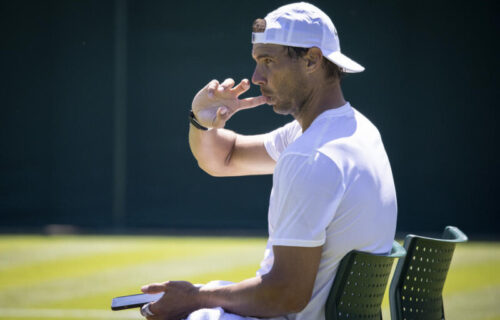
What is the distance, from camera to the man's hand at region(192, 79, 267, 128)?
11.0 ft

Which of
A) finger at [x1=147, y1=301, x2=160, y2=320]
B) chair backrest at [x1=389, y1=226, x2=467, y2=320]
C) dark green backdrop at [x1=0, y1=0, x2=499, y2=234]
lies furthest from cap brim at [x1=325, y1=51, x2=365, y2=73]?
dark green backdrop at [x1=0, y1=0, x2=499, y2=234]

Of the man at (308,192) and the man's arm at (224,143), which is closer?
the man at (308,192)

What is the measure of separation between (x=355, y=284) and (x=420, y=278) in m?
0.34

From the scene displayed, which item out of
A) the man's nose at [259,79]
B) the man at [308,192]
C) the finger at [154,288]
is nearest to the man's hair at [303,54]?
the man at [308,192]

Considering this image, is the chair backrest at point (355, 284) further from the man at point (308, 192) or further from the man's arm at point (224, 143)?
the man's arm at point (224, 143)

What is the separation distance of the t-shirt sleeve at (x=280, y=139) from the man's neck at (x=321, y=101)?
2.20ft

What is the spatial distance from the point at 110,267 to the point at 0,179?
516 centimetres

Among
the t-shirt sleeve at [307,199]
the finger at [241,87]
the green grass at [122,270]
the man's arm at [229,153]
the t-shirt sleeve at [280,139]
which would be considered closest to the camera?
the t-shirt sleeve at [307,199]

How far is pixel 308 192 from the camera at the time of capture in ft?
7.52

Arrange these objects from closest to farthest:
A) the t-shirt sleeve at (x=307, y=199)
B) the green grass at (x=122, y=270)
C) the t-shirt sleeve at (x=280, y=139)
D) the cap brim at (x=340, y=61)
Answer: the t-shirt sleeve at (x=307, y=199)
the cap brim at (x=340, y=61)
the t-shirt sleeve at (x=280, y=139)
the green grass at (x=122, y=270)

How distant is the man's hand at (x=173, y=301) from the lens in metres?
2.52

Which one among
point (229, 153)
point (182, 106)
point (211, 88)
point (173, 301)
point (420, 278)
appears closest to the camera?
point (173, 301)

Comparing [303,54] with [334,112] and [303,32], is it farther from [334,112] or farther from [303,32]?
[334,112]

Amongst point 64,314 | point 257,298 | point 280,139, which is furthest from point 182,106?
point 257,298
